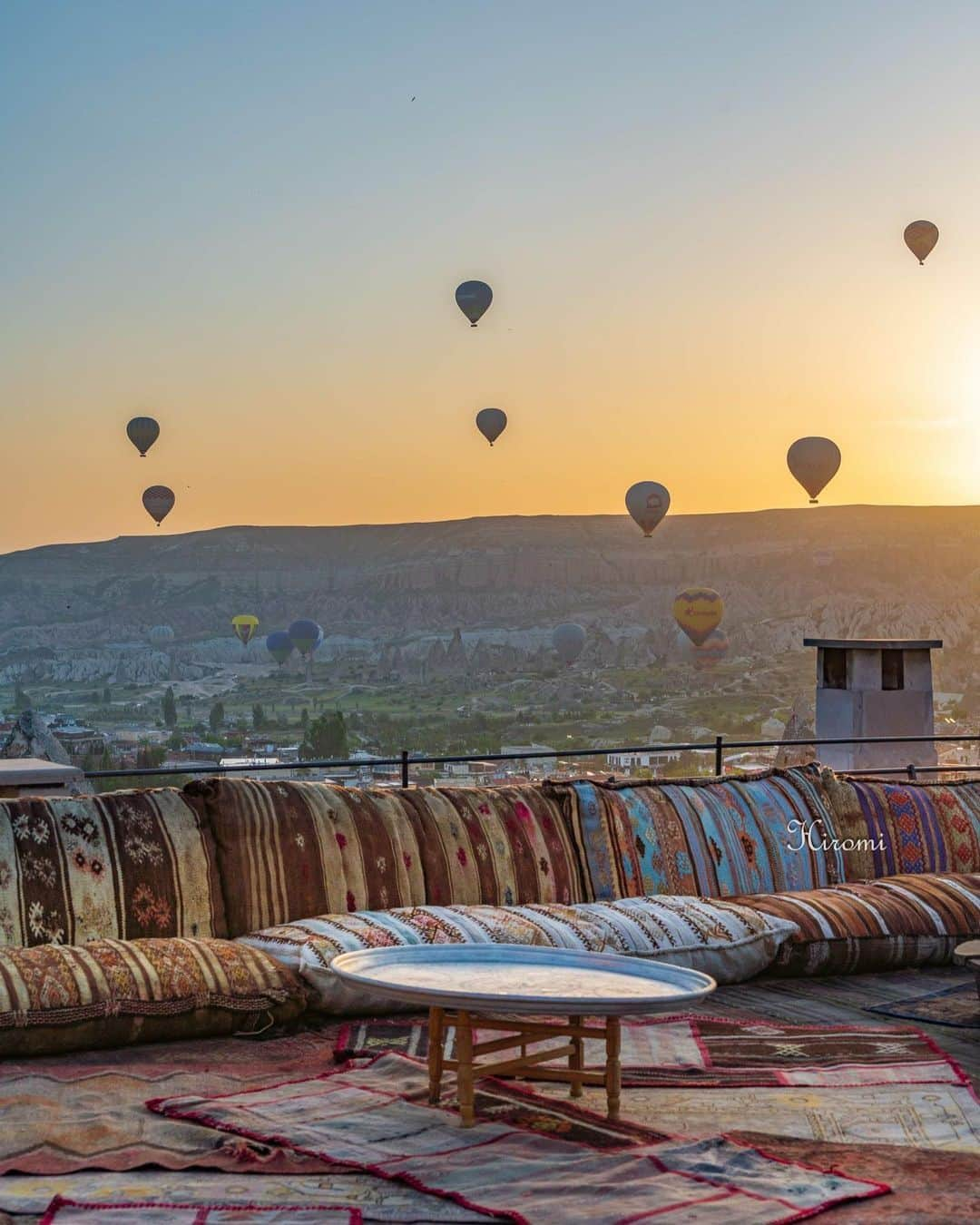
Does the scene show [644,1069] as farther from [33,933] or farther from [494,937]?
[33,933]

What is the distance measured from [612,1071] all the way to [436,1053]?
1.31 ft

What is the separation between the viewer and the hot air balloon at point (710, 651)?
50156mm

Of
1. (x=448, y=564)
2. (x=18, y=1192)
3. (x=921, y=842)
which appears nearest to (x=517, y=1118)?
(x=18, y=1192)

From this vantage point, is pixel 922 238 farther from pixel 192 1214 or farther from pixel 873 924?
pixel 192 1214

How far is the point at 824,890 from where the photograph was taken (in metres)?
5.78

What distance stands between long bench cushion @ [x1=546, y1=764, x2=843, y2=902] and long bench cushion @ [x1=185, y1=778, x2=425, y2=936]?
2.44 feet

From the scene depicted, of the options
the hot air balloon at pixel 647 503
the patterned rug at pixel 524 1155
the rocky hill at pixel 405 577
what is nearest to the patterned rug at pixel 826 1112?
the patterned rug at pixel 524 1155

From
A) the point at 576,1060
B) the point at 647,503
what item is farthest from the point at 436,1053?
the point at 647,503

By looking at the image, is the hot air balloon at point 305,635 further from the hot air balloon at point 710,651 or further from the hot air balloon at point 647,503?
the hot air balloon at point 647,503

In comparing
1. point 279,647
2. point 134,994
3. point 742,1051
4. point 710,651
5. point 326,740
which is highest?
point 279,647

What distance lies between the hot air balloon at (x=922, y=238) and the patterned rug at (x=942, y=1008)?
2104 centimetres

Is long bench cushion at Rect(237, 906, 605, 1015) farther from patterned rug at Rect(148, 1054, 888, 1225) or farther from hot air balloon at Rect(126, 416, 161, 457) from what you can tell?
hot air balloon at Rect(126, 416, 161, 457)

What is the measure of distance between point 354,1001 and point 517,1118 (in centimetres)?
113

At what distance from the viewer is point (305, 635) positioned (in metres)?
59.7
